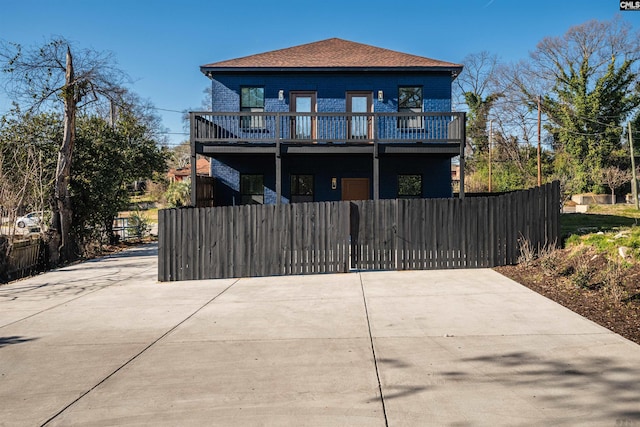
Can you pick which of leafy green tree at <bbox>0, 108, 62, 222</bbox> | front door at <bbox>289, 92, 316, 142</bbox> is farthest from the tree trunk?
front door at <bbox>289, 92, 316, 142</bbox>

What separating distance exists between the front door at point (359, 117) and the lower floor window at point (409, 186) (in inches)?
96.1

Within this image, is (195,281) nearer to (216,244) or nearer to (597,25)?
(216,244)

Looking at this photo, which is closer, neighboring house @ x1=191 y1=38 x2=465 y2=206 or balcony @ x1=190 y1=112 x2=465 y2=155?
balcony @ x1=190 y1=112 x2=465 y2=155

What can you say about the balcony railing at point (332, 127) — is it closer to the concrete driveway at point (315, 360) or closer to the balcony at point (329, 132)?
the balcony at point (329, 132)

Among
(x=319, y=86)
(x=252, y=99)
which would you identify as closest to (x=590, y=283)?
(x=319, y=86)

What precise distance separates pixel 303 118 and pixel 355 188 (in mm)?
3357

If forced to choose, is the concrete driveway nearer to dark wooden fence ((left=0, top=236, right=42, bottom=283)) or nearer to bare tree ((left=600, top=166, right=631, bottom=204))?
dark wooden fence ((left=0, top=236, right=42, bottom=283))

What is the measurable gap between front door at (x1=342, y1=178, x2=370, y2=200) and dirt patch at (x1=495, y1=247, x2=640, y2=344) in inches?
319

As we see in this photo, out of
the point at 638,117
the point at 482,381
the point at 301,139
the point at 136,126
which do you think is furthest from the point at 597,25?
the point at 482,381

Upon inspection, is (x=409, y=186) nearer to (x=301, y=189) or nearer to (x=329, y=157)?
(x=329, y=157)

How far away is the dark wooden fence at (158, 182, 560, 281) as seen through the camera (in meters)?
10.1

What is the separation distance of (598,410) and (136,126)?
18790 mm

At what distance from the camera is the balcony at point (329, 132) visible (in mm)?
15180

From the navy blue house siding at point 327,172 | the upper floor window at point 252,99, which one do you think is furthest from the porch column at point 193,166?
the upper floor window at point 252,99
